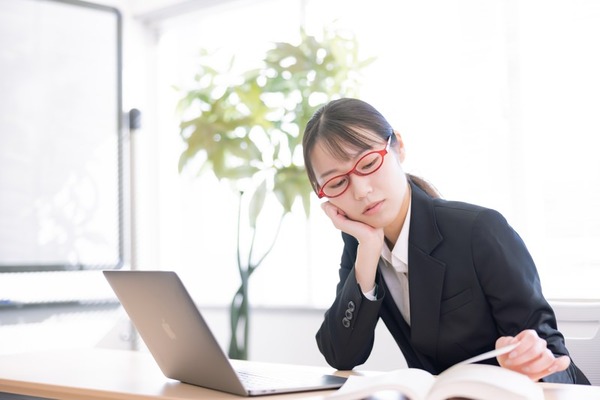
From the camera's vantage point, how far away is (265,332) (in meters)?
3.80

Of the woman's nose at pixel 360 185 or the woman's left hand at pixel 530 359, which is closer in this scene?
the woman's left hand at pixel 530 359

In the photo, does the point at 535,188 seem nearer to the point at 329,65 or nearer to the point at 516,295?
the point at 329,65

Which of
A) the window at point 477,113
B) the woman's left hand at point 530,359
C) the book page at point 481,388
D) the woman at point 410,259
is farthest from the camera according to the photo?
the window at point 477,113

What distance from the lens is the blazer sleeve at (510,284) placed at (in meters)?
1.52

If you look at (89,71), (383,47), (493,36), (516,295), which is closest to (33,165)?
(89,71)

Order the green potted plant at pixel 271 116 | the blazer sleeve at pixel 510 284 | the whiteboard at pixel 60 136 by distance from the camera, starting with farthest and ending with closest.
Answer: the whiteboard at pixel 60 136
the green potted plant at pixel 271 116
the blazer sleeve at pixel 510 284

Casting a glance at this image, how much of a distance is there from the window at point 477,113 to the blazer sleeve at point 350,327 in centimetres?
145

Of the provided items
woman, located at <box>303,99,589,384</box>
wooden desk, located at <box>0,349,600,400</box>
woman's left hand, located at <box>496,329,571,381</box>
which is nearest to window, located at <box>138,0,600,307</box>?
woman, located at <box>303,99,589,384</box>

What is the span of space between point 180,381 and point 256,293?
2.35m

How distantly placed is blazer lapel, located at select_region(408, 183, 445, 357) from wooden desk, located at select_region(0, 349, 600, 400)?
0.23 metres

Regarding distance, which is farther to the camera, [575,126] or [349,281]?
[575,126]

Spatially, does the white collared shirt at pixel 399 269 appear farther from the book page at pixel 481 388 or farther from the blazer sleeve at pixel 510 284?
the book page at pixel 481 388

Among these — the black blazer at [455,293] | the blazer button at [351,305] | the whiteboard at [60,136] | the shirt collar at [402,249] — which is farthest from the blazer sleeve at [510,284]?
the whiteboard at [60,136]

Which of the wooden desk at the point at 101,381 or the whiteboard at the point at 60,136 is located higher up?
the whiteboard at the point at 60,136
